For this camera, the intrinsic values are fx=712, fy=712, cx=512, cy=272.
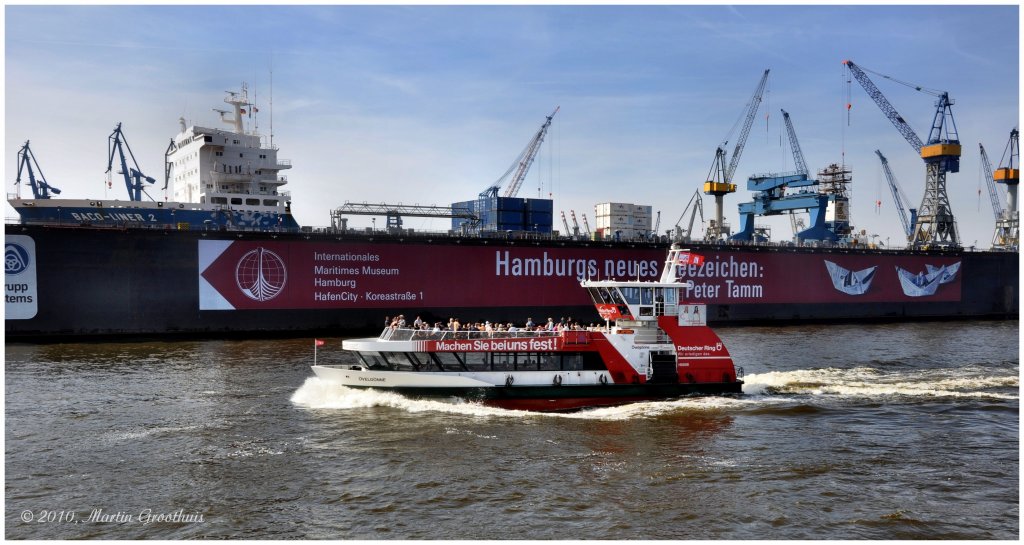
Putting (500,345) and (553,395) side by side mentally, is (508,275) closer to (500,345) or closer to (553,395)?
(500,345)

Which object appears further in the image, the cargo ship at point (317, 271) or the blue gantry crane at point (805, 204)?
the blue gantry crane at point (805, 204)

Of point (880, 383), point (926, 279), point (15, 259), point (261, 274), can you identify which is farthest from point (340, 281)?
point (926, 279)

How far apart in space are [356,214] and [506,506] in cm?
4224

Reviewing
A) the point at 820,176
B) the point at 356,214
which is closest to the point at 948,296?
the point at 820,176

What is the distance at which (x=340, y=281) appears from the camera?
4484 centimetres

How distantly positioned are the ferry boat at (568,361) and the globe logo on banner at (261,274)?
21.4m

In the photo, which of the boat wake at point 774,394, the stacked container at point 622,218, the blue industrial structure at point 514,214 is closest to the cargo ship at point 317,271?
the blue industrial structure at point 514,214

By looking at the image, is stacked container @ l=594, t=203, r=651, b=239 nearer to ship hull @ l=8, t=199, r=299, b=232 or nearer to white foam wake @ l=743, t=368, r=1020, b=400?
ship hull @ l=8, t=199, r=299, b=232

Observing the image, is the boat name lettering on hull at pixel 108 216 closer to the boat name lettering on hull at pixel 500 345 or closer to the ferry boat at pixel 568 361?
the ferry boat at pixel 568 361

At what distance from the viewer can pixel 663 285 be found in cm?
2427

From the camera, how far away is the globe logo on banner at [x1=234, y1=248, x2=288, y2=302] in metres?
42.7

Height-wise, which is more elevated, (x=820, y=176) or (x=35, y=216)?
(x=820, y=176)

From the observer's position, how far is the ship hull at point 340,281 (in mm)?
39531

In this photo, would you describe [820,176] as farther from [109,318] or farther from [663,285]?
[109,318]
